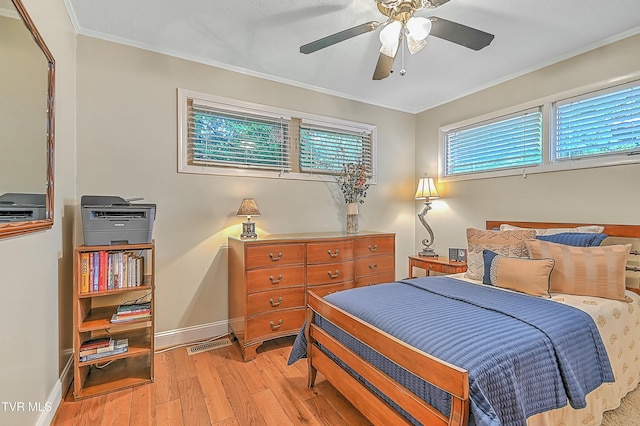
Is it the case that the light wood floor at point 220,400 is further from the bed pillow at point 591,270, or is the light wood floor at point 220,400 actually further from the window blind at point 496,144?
the window blind at point 496,144

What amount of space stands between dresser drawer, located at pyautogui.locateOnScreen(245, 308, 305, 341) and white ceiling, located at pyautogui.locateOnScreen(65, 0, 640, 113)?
2.34 m

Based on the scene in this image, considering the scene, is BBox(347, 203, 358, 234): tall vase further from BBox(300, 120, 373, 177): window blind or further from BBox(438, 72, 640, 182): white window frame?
BBox(438, 72, 640, 182): white window frame

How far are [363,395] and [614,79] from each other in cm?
311

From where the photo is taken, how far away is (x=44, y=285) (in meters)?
1.69

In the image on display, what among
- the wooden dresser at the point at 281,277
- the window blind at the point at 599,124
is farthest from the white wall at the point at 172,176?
the window blind at the point at 599,124

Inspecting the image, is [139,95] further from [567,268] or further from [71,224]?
[567,268]

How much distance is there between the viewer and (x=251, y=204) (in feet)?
9.14

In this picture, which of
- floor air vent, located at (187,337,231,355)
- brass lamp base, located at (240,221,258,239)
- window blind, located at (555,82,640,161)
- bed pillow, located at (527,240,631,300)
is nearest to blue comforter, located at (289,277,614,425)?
bed pillow, located at (527,240,631,300)

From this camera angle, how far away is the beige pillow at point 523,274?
2041 mm

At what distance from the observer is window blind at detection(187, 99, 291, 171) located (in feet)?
9.26

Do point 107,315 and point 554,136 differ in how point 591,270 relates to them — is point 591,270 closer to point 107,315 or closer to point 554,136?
point 554,136

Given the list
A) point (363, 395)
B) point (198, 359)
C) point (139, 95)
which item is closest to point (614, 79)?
point (363, 395)

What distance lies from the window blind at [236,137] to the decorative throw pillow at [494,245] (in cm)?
199

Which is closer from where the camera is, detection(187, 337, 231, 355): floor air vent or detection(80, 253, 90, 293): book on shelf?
detection(80, 253, 90, 293): book on shelf
